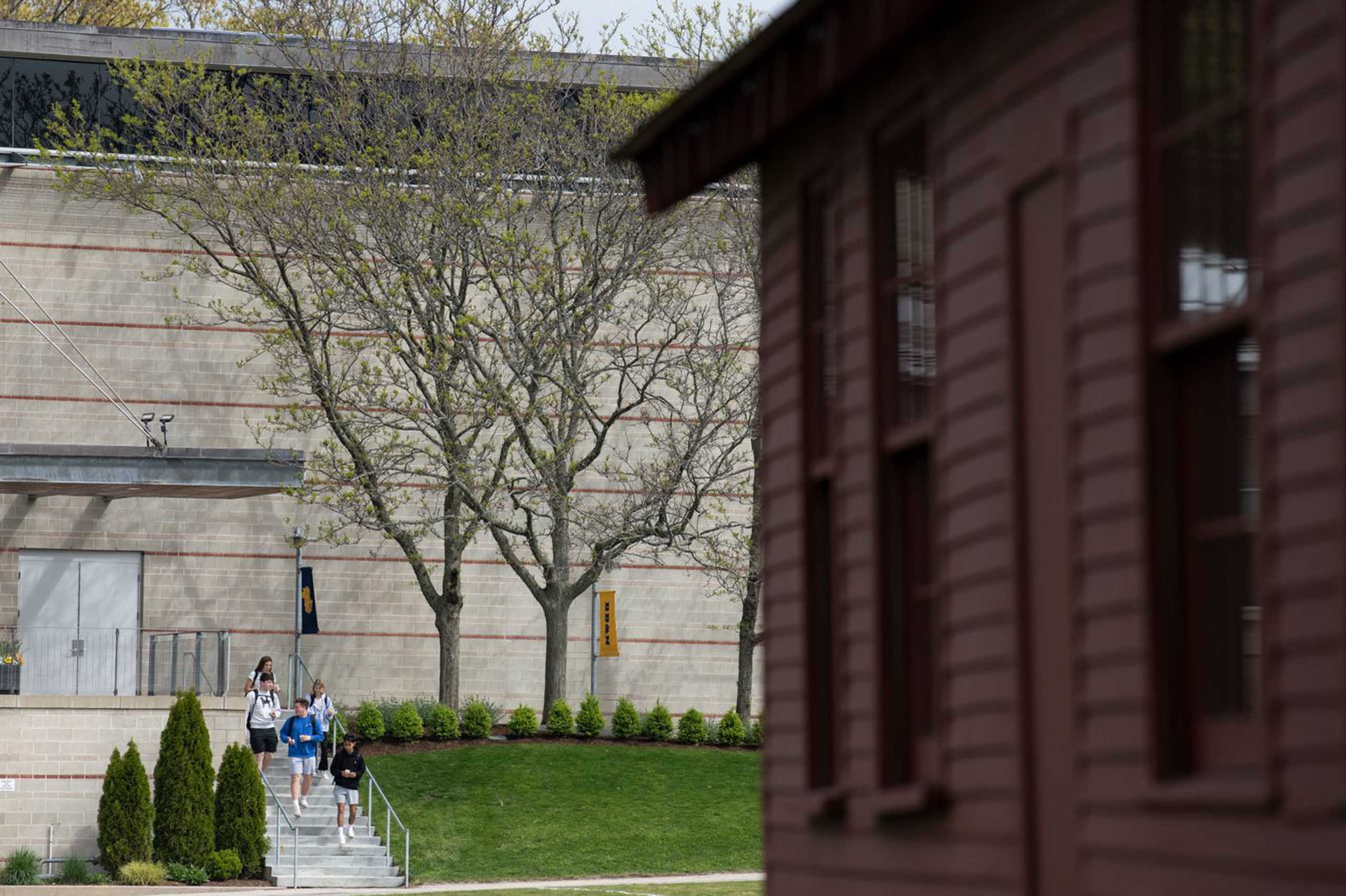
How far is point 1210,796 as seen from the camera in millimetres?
5215

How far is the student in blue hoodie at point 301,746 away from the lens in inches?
1180

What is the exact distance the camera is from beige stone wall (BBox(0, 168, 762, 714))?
38.3 meters

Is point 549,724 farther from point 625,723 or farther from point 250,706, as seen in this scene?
point 250,706

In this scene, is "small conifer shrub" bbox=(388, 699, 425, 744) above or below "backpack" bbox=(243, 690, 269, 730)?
below

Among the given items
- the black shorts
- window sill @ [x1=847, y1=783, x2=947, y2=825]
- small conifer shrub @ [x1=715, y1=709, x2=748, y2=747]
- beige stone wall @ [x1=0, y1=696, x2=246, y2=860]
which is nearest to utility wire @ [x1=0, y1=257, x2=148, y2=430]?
beige stone wall @ [x1=0, y1=696, x2=246, y2=860]

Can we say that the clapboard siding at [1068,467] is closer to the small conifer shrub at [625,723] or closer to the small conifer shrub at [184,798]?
the small conifer shrub at [184,798]

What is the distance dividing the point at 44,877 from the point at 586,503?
14215 mm

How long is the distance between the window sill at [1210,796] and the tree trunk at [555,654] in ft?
101

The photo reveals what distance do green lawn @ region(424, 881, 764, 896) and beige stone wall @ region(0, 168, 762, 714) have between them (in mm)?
12882

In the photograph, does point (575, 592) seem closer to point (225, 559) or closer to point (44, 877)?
point (225, 559)

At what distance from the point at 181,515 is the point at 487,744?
8621 mm

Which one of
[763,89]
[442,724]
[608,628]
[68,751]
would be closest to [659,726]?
[608,628]

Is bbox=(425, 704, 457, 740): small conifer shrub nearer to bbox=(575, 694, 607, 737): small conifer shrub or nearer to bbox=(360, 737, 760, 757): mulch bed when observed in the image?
bbox=(360, 737, 760, 757): mulch bed

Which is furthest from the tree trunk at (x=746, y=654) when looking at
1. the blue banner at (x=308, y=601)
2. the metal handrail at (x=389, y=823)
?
the blue banner at (x=308, y=601)
